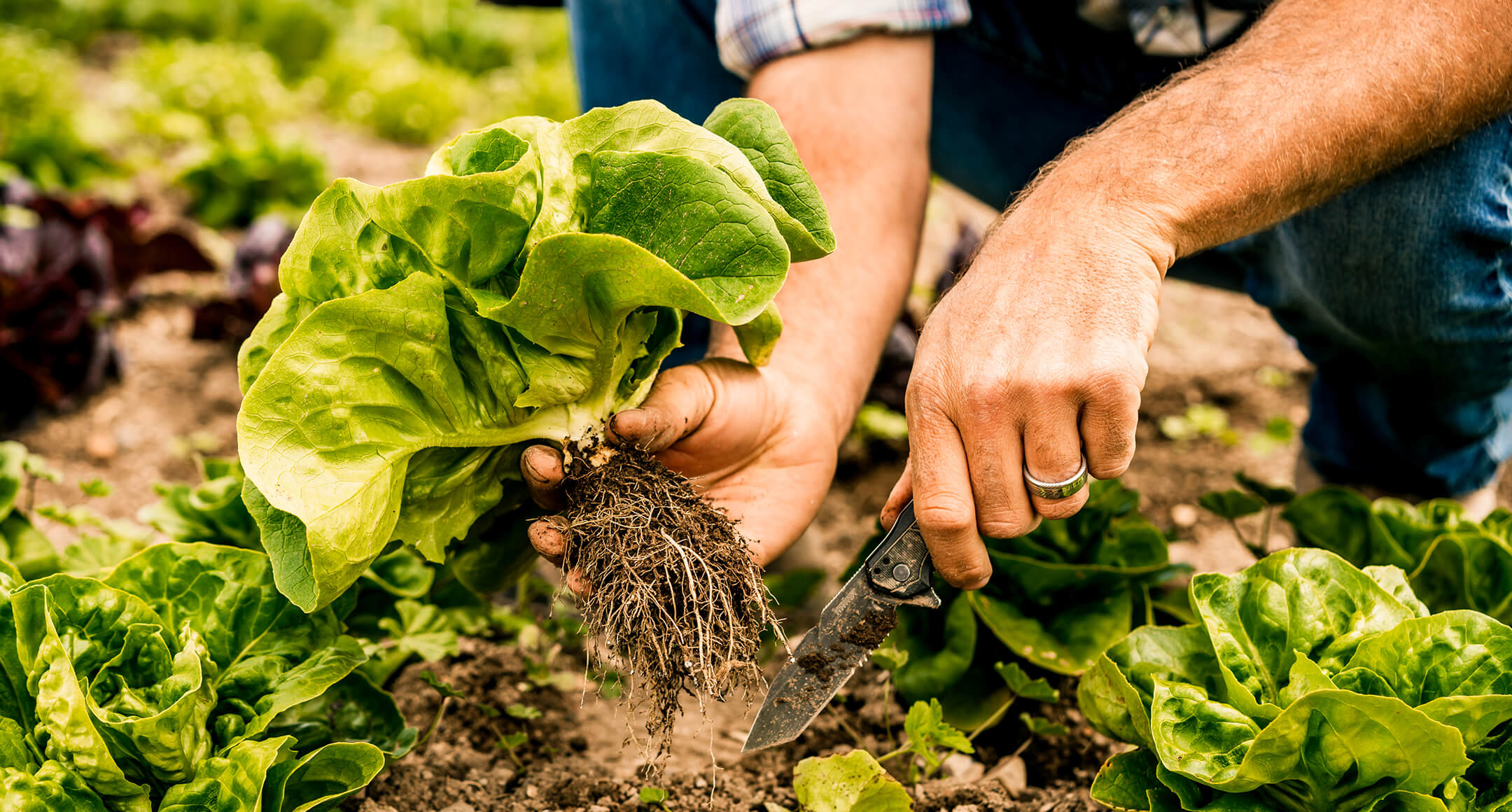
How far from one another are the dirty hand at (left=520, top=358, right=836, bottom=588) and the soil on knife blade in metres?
0.50

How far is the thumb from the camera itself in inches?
80.6

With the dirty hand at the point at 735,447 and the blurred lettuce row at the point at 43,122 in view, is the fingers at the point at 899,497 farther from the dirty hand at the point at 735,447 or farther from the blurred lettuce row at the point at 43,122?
the blurred lettuce row at the point at 43,122

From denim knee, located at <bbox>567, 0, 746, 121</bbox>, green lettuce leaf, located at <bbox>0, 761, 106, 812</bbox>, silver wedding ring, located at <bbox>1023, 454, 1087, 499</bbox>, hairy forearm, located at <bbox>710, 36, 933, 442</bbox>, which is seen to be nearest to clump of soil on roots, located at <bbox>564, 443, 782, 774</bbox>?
silver wedding ring, located at <bbox>1023, 454, 1087, 499</bbox>

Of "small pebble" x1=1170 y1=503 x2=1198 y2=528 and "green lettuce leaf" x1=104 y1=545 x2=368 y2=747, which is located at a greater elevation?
"green lettuce leaf" x1=104 y1=545 x2=368 y2=747

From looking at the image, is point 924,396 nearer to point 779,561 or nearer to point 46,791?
point 779,561

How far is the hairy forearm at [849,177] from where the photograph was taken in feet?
8.77

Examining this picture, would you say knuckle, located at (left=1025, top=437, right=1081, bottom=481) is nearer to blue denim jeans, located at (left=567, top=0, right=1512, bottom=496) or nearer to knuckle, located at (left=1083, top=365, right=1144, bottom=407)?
knuckle, located at (left=1083, top=365, right=1144, bottom=407)

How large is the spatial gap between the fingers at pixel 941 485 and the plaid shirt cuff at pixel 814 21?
1.21 m

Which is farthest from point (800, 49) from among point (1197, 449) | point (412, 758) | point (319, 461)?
point (1197, 449)

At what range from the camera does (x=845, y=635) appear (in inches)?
80.2

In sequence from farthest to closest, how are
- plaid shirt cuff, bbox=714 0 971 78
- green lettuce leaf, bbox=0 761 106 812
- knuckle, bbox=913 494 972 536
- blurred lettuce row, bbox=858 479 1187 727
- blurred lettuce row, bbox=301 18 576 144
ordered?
blurred lettuce row, bbox=301 18 576 144, plaid shirt cuff, bbox=714 0 971 78, blurred lettuce row, bbox=858 479 1187 727, knuckle, bbox=913 494 972 536, green lettuce leaf, bbox=0 761 106 812

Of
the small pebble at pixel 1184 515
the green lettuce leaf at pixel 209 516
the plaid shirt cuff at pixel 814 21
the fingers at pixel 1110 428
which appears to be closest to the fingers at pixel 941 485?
the fingers at pixel 1110 428

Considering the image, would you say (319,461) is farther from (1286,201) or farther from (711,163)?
(1286,201)

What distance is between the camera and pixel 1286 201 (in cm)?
218
